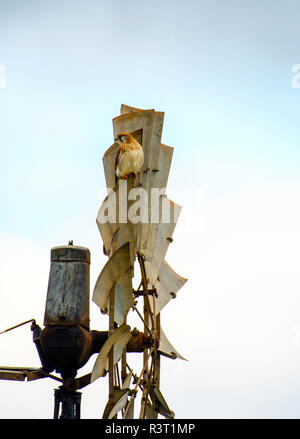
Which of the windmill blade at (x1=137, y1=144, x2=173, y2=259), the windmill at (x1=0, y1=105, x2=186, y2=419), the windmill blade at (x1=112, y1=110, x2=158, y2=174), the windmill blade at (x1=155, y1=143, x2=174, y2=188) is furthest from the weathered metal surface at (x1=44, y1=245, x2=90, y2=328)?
the windmill blade at (x1=112, y1=110, x2=158, y2=174)

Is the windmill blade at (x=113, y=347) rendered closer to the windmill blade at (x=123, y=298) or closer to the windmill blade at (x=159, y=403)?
the windmill blade at (x=123, y=298)

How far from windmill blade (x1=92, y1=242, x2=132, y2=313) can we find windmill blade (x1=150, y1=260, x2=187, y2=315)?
142 centimetres

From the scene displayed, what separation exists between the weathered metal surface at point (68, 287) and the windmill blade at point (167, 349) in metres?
1.24

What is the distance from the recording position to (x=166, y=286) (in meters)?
8.88

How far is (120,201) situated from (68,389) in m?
2.38

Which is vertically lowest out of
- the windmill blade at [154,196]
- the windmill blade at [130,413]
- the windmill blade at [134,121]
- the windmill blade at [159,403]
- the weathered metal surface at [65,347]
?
the windmill blade at [130,413]

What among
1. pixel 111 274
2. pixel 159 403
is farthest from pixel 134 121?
pixel 159 403

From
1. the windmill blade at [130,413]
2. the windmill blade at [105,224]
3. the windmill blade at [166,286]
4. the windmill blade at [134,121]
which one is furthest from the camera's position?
the windmill blade at [166,286]

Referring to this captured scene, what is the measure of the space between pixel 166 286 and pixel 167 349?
0.86 metres

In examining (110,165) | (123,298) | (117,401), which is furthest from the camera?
(110,165)

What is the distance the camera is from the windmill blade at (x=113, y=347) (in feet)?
24.0

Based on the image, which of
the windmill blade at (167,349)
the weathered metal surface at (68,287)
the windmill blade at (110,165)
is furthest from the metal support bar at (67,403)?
the windmill blade at (110,165)

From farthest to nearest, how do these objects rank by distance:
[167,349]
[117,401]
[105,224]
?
[167,349], [105,224], [117,401]

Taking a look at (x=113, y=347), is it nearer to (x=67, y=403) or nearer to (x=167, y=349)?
(x=67, y=403)
